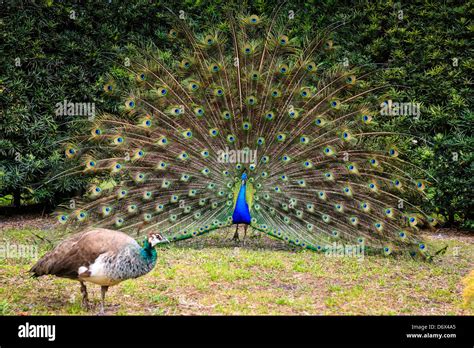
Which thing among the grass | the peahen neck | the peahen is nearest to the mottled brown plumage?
the peahen

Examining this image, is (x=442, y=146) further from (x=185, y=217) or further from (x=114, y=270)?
(x=114, y=270)

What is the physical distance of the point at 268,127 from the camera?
8633 mm

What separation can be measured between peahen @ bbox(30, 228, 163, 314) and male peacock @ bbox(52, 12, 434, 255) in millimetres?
3074

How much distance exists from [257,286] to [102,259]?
7.32 ft

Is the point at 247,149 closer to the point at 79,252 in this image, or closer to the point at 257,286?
the point at 257,286

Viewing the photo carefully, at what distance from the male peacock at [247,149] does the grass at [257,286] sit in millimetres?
520

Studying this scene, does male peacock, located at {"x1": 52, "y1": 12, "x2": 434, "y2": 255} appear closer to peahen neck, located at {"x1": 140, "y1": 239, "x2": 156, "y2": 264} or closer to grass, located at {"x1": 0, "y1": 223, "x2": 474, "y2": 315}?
grass, located at {"x1": 0, "y1": 223, "x2": 474, "y2": 315}

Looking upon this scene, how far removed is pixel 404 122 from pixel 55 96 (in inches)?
266

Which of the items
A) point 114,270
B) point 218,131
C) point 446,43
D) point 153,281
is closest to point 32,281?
point 153,281

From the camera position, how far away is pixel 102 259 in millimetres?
4902

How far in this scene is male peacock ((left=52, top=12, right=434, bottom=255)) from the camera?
8312mm

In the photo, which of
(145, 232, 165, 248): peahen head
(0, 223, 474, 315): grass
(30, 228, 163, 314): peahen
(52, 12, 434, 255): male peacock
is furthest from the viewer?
(52, 12, 434, 255): male peacock

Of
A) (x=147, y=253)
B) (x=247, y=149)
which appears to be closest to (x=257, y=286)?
(x=147, y=253)
